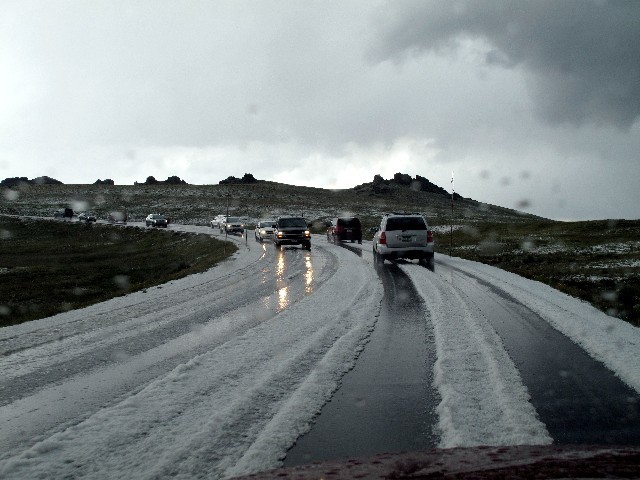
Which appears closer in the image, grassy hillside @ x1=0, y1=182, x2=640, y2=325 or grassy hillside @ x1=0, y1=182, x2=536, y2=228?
grassy hillside @ x1=0, y1=182, x2=640, y2=325

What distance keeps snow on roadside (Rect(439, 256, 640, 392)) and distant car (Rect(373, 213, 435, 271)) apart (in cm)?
642

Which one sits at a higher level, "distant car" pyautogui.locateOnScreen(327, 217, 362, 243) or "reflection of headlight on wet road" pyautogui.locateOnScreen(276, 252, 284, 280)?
"distant car" pyautogui.locateOnScreen(327, 217, 362, 243)

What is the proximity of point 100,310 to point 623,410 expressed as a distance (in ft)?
31.9

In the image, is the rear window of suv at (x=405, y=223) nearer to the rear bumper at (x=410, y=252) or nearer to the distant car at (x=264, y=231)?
the rear bumper at (x=410, y=252)

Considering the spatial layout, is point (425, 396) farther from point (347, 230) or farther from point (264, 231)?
point (264, 231)

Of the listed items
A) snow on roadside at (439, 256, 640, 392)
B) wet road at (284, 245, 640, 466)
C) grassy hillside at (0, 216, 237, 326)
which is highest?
snow on roadside at (439, 256, 640, 392)

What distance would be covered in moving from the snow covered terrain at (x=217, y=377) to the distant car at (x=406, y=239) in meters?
8.51

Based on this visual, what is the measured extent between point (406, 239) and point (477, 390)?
52.1 feet

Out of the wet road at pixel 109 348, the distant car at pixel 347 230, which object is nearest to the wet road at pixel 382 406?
the wet road at pixel 109 348

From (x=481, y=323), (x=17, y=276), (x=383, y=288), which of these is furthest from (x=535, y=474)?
(x=17, y=276)

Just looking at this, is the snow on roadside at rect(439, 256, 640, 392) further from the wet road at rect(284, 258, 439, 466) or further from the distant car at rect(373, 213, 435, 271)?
the distant car at rect(373, 213, 435, 271)

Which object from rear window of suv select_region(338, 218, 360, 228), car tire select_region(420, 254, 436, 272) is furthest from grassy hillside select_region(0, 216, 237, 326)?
car tire select_region(420, 254, 436, 272)

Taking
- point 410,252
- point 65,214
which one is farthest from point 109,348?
point 65,214

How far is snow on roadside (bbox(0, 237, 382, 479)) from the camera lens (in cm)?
369
